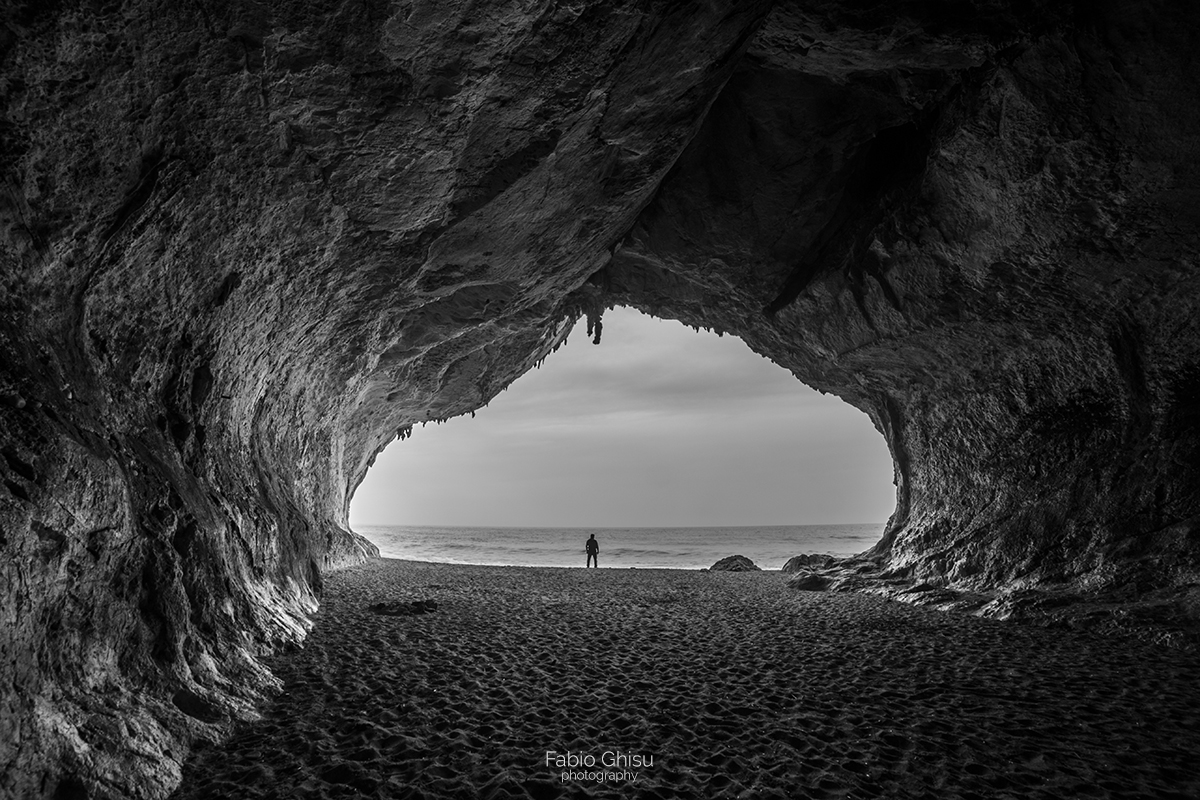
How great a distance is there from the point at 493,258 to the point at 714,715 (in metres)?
10.4

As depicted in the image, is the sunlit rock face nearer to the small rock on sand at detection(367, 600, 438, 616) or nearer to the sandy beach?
the sandy beach

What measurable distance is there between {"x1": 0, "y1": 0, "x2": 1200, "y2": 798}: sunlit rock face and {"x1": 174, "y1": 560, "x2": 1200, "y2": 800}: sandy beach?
1.12 meters

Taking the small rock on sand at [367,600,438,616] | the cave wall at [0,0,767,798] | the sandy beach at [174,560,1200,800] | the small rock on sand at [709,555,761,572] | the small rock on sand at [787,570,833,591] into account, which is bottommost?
the small rock on sand at [709,555,761,572]

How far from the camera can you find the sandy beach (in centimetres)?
479

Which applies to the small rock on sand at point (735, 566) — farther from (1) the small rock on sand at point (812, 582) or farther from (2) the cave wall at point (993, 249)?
(2) the cave wall at point (993, 249)

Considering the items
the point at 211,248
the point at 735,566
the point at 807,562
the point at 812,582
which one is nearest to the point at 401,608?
the point at 211,248

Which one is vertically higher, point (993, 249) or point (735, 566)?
point (993, 249)

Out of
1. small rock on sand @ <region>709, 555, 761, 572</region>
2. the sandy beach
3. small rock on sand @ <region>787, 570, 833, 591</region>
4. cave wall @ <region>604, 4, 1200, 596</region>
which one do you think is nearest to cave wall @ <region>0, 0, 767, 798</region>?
the sandy beach

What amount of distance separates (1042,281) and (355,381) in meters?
16.5

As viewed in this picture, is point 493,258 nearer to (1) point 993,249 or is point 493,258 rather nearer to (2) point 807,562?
(1) point 993,249

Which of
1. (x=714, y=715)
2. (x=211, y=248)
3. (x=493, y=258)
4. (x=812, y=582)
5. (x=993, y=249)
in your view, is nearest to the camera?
(x=714, y=715)

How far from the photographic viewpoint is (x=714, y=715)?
632 centimetres

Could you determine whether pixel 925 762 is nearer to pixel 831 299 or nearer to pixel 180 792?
pixel 180 792

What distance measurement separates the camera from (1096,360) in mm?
12016
